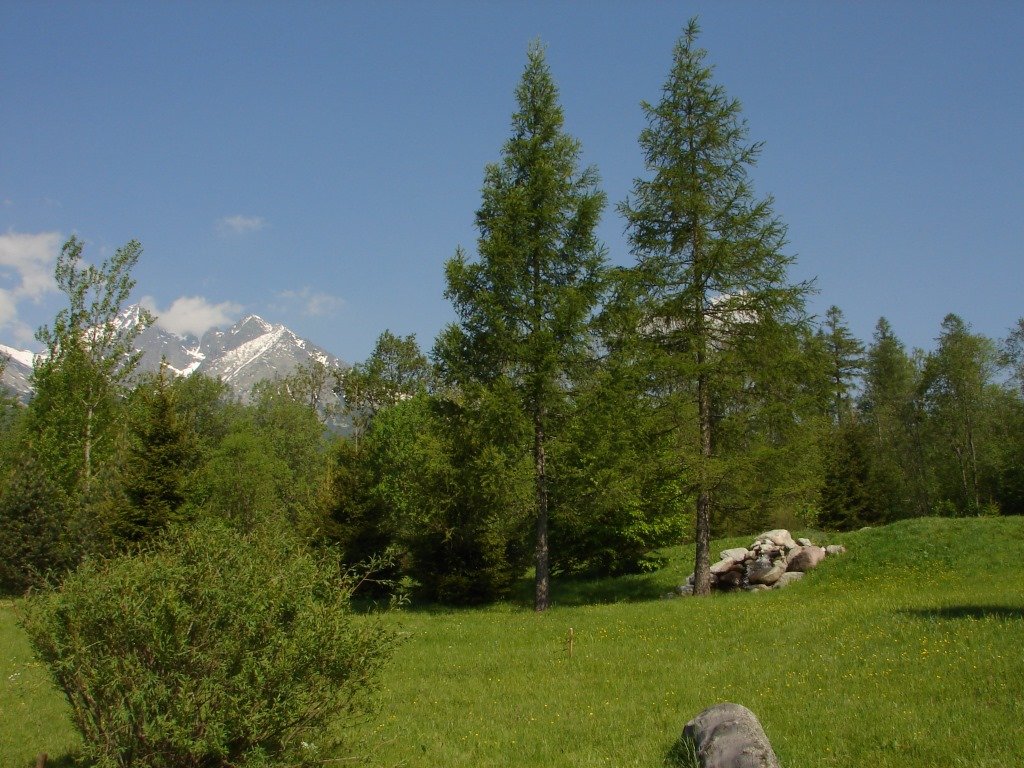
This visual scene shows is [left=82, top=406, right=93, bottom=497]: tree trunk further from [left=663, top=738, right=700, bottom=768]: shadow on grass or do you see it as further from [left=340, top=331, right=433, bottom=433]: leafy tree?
[left=663, top=738, right=700, bottom=768]: shadow on grass

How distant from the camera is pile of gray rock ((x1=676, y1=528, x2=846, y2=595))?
2031 centimetres

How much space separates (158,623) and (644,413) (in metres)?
14.4

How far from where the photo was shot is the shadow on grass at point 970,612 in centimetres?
1190

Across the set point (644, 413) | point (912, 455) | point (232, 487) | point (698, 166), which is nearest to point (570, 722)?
point (644, 413)

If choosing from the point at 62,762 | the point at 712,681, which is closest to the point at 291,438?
the point at 62,762

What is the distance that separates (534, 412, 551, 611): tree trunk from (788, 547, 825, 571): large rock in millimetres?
7186

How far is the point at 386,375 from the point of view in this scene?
53.7 meters

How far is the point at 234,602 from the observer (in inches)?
260

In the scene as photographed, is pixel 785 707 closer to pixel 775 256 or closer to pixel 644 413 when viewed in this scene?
pixel 644 413

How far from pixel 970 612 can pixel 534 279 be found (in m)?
12.7

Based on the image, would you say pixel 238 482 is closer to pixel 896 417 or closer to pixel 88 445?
pixel 88 445

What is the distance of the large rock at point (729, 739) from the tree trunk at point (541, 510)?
12317 millimetres

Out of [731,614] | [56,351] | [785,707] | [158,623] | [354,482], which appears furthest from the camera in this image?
[56,351]

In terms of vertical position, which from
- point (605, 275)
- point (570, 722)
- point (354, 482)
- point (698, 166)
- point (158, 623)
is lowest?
point (570, 722)
